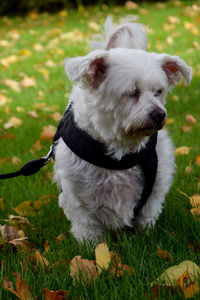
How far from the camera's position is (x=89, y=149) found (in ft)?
8.34

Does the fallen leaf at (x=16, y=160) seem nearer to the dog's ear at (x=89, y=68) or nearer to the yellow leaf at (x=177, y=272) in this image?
the dog's ear at (x=89, y=68)

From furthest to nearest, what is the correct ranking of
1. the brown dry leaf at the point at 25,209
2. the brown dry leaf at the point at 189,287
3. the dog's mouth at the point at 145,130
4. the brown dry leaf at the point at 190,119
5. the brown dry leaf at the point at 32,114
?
1. the brown dry leaf at the point at 32,114
2. the brown dry leaf at the point at 190,119
3. the brown dry leaf at the point at 25,209
4. the dog's mouth at the point at 145,130
5. the brown dry leaf at the point at 189,287

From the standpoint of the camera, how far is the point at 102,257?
7.42 ft

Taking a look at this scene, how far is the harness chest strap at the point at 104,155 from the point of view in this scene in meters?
2.55

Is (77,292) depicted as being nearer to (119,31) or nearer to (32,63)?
(119,31)

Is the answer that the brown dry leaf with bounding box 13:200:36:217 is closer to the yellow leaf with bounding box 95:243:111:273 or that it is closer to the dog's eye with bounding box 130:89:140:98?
the yellow leaf with bounding box 95:243:111:273

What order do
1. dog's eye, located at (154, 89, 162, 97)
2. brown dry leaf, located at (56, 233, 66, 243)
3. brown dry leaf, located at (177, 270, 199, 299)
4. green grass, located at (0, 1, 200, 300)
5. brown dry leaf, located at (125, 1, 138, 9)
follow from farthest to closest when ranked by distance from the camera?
brown dry leaf, located at (125, 1, 138, 9)
brown dry leaf, located at (56, 233, 66, 243)
dog's eye, located at (154, 89, 162, 97)
green grass, located at (0, 1, 200, 300)
brown dry leaf, located at (177, 270, 199, 299)

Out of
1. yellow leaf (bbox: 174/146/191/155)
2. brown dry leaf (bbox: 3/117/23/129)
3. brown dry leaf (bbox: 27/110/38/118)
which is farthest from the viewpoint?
brown dry leaf (bbox: 27/110/38/118)

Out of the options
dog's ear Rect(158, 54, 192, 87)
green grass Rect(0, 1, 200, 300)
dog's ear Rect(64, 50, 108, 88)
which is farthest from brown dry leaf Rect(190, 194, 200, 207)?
dog's ear Rect(64, 50, 108, 88)

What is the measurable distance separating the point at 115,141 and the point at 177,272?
34.7 inches

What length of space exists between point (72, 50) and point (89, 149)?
6430mm

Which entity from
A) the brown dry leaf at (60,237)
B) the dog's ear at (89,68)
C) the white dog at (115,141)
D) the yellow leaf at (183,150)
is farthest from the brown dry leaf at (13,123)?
the dog's ear at (89,68)

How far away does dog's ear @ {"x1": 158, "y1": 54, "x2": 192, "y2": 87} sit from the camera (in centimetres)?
260

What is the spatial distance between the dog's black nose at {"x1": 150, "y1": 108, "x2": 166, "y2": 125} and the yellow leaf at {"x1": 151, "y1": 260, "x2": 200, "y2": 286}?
779mm
